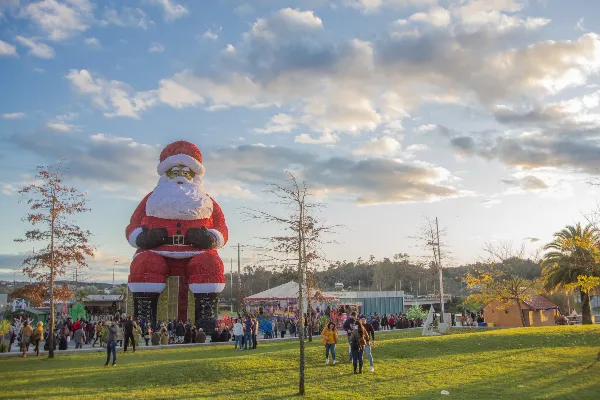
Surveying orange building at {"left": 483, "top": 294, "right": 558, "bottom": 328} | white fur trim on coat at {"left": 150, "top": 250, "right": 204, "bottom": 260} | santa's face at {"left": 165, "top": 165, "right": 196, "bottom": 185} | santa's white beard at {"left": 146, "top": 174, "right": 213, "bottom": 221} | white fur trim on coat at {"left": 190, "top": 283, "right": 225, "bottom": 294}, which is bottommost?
orange building at {"left": 483, "top": 294, "right": 558, "bottom": 328}

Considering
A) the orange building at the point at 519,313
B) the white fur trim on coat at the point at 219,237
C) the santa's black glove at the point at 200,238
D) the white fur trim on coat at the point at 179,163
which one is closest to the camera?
the santa's black glove at the point at 200,238

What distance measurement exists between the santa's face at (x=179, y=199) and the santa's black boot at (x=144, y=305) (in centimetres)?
389

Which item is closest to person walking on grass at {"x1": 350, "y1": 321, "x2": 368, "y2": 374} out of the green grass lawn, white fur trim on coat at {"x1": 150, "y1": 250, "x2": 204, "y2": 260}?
the green grass lawn

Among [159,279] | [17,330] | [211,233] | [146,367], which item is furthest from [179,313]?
[146,367]

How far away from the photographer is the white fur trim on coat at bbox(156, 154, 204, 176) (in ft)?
86.0

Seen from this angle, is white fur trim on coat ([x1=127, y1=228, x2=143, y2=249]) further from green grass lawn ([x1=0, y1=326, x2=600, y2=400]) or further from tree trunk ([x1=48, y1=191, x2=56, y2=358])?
green grass lawn ([x1=0, y1=326, x2=600, y2=400])

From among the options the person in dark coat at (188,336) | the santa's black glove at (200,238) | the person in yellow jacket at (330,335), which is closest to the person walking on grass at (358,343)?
the person in yellow jacket at (330,335)

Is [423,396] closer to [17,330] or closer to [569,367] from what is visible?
[569,367]

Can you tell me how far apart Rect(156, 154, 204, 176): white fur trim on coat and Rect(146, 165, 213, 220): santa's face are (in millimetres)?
221

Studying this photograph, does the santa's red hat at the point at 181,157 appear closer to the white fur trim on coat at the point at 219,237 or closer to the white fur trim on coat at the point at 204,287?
the white fur trim on coat at the point at 219,237

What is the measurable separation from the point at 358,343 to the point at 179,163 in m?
15.4

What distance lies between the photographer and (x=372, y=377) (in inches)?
549

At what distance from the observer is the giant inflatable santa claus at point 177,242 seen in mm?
24938

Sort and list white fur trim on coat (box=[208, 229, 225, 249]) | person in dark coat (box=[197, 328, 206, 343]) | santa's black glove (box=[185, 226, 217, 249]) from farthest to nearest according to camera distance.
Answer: white fur trim on coat (box=[208, 229, 225, 249]) < santa's black glove (box=[185, 226, 217, 249]) < person in dark coat (box=[197, 328, 206, 343])
